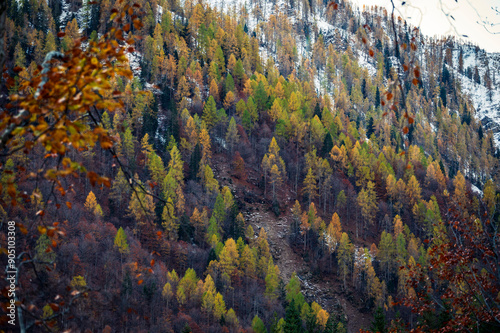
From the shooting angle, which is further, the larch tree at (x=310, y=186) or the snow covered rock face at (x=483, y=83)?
the snow covered rock face at (x=483, y=83)

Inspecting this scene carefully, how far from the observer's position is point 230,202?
54.7m

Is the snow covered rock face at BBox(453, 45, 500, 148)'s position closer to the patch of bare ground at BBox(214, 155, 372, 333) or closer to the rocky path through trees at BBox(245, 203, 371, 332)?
the patch of bare ground at BBox(214, 155, 372, 333)

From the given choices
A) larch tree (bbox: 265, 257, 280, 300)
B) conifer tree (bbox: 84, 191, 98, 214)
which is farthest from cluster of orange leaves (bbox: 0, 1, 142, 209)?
conifer tree (bbox: 84, 191, 98, 214)

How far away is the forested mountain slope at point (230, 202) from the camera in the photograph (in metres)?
7.02

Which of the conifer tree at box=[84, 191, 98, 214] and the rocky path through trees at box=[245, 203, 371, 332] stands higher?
the conifer tree at box=[84, 191, 98, 214]

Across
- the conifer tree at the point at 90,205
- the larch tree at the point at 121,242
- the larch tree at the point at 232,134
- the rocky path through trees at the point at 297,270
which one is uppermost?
the larch tree at the point at 232,134

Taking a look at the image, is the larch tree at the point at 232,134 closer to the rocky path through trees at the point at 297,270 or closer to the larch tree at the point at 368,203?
the rocky path through trees at the point at 297,270

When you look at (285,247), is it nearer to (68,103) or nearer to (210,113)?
(210,113)

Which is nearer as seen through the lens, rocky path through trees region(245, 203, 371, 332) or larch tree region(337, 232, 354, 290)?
rocky path through trees region(245, 203, 371, 332)

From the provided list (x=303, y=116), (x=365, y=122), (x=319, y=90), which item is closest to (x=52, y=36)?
(x=303, y=116)

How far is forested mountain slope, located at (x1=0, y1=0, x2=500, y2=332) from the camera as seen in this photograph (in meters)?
7.02

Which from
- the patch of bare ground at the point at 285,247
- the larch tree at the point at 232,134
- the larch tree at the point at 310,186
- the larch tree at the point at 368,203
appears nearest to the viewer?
the patch of bare ground at the point at 285,247

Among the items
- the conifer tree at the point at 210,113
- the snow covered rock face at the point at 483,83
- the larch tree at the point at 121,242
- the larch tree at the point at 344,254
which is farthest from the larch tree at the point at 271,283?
the snow covered rock face at the point at 483,83

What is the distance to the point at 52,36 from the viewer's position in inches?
3189
